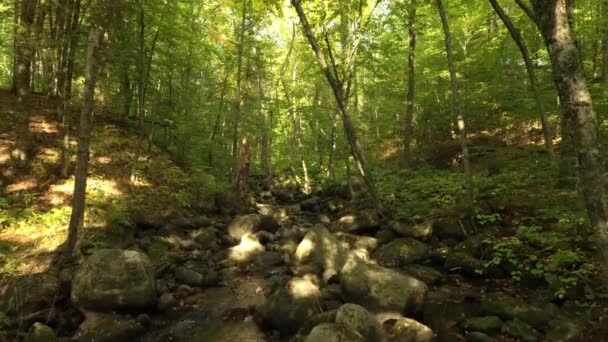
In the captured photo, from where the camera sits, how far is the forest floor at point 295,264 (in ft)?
24.1

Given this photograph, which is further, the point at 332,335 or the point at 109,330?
the point at 109,330

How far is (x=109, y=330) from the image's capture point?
7.22 metres

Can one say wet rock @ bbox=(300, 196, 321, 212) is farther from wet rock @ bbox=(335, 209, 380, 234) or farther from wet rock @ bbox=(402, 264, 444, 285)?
wet rock @ bbox=(402, 264, 444, 285)

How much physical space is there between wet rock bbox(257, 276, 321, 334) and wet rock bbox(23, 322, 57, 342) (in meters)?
3.76

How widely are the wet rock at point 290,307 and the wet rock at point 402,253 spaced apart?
12.3ft

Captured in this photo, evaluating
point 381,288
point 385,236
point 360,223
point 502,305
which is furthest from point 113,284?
point 360,223

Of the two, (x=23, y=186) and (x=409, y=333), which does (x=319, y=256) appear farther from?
(x=23, y=186)

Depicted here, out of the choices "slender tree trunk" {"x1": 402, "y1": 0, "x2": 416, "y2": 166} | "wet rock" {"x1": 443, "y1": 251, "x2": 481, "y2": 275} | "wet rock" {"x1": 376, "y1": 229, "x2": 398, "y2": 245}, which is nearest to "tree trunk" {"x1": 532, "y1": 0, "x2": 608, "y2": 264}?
"wet rock" {"x1": 443, "y1": 251, "x2": 481, "y2": 275}

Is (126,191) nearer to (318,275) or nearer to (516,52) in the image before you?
(318,275)

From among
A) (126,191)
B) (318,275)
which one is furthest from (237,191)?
(318,275)

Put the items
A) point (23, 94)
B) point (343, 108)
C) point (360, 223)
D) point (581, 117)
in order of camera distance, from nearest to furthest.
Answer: point (581, 117) < point (23, 94) < point (343, 108) < point (360, 223)

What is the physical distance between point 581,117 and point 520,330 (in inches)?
178

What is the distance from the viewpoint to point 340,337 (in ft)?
19.1

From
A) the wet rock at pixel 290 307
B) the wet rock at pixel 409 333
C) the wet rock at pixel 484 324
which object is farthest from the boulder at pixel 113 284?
the wet rock at pixel 484 324
